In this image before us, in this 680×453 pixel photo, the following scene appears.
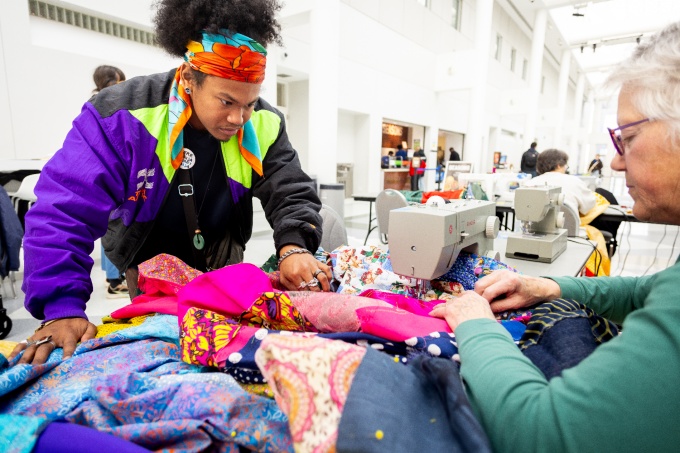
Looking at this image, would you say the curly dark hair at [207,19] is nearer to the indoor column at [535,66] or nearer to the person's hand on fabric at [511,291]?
the person's hand on fabric at [511,291]

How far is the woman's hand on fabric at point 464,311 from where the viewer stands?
2.47 feet

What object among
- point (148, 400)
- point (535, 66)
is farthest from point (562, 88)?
point (148, 400)

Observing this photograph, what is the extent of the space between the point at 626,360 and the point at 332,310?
497mm

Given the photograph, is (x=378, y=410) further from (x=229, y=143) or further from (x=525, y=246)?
(x=525, y=246)

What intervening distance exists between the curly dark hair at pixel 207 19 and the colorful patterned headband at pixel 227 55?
0.03 metres

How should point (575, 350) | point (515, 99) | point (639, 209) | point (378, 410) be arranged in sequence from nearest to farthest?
point (378, 410), point (575, 350), point (639, 209), point (515, 99)

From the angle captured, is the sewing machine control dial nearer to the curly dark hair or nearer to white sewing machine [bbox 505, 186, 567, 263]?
white sewing machine [bbox 505, 186, 567, 263]

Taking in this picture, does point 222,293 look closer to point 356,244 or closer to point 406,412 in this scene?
point 406,412

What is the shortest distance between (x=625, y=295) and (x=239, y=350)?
0.97 meters

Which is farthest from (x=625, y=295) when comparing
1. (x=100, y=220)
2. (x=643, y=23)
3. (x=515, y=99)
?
(x=643, y=23)

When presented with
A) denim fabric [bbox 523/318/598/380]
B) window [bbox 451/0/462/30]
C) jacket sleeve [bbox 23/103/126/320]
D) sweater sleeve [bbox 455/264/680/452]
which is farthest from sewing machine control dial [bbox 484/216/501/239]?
window [bbox 451/0/462/30]

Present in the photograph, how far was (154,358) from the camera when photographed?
761 mm

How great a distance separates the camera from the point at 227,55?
3.63 ft

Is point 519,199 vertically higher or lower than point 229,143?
lower
